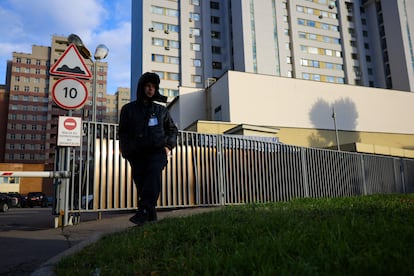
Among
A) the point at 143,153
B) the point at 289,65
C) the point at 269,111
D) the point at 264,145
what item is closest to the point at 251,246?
the point at 143,153

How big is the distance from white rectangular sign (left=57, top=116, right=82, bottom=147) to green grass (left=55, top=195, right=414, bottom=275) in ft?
11.4

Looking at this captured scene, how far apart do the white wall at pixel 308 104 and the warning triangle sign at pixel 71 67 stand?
887 inches

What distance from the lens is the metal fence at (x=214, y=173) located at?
6.82 metres

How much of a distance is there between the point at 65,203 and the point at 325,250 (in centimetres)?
532

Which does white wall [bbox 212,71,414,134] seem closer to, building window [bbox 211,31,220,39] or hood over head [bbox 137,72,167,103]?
building window [bbox 211,31,220,39]

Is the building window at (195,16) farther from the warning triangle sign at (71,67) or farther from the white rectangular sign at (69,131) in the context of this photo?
the white rectangular sign at (69,131)

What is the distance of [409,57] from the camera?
52969 millimetres

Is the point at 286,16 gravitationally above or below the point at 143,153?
above

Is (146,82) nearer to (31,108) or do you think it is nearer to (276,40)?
(276,40)

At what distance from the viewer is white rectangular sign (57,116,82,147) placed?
6434mm

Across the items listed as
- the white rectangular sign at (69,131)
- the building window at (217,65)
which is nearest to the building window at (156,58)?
the building window at (217,65)

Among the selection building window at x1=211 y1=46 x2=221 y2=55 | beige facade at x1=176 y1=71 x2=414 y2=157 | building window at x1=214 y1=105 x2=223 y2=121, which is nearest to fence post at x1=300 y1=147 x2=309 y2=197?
beige facade at x1=176 y1=71 x2=414 y2=157

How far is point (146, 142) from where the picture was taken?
424cm

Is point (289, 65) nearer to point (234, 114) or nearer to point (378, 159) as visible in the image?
point (234, 114)
